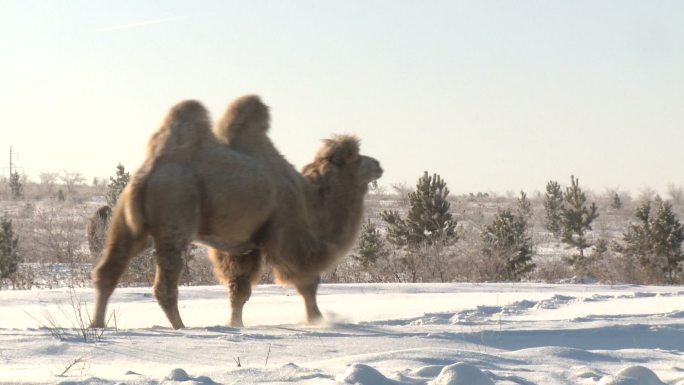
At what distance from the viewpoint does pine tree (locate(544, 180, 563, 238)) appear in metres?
50.9

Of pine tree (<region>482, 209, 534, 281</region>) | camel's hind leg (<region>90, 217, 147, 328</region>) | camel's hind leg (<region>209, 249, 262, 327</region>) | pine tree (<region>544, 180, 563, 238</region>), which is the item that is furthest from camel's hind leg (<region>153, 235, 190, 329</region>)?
pine tree (<region>544, 180, 563, 238</region>)

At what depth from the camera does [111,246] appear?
27.0ft

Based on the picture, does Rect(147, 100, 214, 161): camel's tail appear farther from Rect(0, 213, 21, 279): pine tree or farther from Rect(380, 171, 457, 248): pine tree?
Rect(380, 171, 457, 248): pine tree

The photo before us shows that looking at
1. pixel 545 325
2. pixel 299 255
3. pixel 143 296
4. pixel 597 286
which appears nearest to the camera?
pixel 545 325

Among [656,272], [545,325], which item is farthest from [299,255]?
[656,272]

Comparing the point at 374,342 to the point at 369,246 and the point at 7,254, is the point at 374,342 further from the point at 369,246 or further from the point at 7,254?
the point at 369,246

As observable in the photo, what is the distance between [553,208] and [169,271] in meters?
47.4

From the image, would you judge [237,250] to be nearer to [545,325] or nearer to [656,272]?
[545,325]

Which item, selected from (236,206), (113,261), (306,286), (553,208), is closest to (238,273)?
(306,286)

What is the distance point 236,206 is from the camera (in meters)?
8.59

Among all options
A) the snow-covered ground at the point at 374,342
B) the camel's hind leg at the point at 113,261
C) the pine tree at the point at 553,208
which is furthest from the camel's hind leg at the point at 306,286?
the pine tree at the point at 553,208

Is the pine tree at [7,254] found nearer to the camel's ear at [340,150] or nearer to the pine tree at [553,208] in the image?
the camel's ear at [340,150]

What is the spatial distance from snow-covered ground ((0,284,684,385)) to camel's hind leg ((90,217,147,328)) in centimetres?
30

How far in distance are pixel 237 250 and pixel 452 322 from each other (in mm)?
2106
